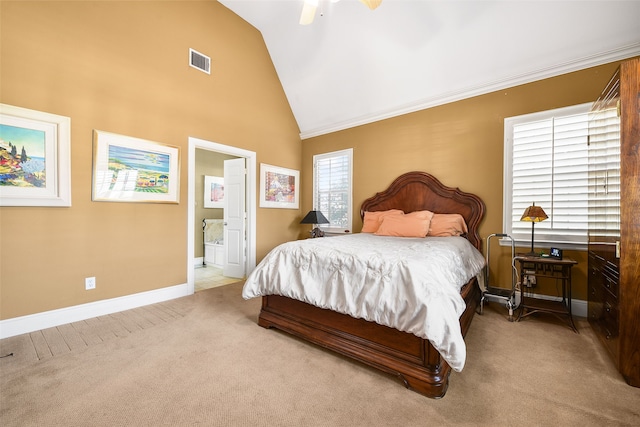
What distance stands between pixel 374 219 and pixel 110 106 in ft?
12.2

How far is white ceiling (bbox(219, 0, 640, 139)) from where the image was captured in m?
2.83

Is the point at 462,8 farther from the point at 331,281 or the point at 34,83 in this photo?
the point at 34,83

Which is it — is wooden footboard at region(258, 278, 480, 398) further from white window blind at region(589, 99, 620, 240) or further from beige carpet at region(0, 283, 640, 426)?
white window blind at region(589, 99, 620, 240)

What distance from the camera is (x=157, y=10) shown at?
3412mm

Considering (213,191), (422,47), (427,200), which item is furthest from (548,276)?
(213,191)

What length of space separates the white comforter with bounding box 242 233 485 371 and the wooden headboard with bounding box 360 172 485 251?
3.68 feet

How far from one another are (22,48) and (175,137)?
1.49 meters

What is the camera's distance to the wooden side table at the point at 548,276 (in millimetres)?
2649

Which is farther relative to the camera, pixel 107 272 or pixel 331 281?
pixel 107 272

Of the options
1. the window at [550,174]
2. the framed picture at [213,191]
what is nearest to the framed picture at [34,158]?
the framed picture at [213,191]

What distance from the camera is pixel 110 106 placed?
305 cm

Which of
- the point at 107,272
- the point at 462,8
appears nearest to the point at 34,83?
the point at 107,272

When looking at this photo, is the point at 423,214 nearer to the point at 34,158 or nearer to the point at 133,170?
the point at 133,170

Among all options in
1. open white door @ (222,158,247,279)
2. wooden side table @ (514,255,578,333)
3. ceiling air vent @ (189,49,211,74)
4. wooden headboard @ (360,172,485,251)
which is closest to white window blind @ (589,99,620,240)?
wooden side table @ (514,255,578,333)
